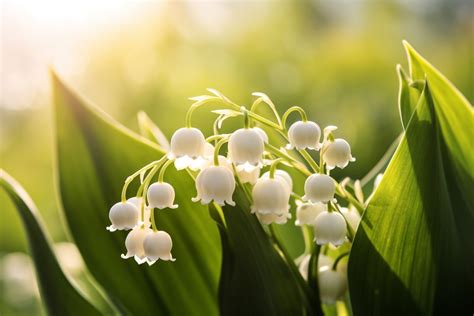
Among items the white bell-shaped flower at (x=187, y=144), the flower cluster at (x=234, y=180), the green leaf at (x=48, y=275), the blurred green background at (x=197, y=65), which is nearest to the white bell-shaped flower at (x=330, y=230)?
the flower cluster at (x=234, y=180)

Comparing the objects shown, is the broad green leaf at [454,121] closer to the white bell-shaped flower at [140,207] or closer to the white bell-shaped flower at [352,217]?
the white bell-shaped flower at [352,217]

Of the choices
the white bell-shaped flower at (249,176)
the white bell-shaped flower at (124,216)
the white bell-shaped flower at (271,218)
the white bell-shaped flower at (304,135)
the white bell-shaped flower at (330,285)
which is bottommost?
the white bell-shaped flower at (330,285)

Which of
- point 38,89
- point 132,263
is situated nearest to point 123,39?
point 38,89

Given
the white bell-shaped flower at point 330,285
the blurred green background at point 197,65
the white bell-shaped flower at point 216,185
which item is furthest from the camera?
the blurred green background at point 197,65

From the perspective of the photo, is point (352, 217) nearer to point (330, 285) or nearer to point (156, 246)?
point (330, 285)

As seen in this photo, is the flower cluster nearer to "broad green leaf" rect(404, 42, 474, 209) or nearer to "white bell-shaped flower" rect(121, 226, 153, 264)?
"white bell-shaped flower" rect(121, 226, 153, 264)

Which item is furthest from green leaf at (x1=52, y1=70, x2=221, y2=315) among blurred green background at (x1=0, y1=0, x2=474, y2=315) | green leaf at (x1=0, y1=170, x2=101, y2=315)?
blurred green background at (x1=0, y1=0, x2=474, y2=315)

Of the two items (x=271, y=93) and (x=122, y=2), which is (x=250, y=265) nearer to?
(x=271, y=93)
